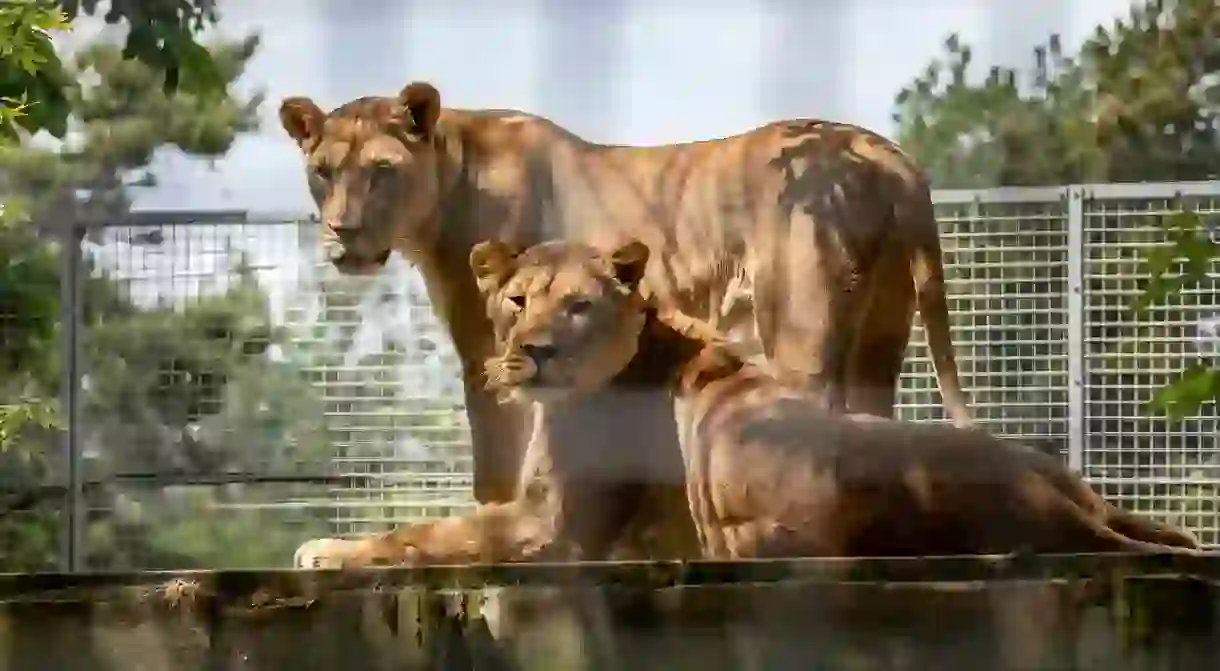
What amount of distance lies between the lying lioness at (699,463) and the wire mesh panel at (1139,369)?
0.25 metres

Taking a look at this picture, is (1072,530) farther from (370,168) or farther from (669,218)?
(370,168)

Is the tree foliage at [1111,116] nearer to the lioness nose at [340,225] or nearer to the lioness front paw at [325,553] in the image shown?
the lioness nose at [340,225]

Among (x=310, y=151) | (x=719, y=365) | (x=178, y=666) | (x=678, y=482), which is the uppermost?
(x=310, y=151)

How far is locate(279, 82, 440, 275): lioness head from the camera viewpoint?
1.78 meters

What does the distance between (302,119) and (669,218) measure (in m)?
0.45

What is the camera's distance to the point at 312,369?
6.43 ft

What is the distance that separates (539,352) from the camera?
5.12 ft

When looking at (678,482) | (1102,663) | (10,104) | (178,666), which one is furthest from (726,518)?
(10,104)

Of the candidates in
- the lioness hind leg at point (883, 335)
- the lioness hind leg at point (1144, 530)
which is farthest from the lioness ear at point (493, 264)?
the lioness hind leg at point (1144, 530)

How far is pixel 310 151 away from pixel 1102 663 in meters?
1.08

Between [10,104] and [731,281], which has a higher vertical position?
[10,104]

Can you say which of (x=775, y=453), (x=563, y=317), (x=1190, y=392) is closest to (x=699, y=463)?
(x=775, y=453)

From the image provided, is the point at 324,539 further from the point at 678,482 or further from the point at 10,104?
the point at 10,104

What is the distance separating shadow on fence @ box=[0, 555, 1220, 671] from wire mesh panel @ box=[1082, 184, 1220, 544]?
2.04 ft
